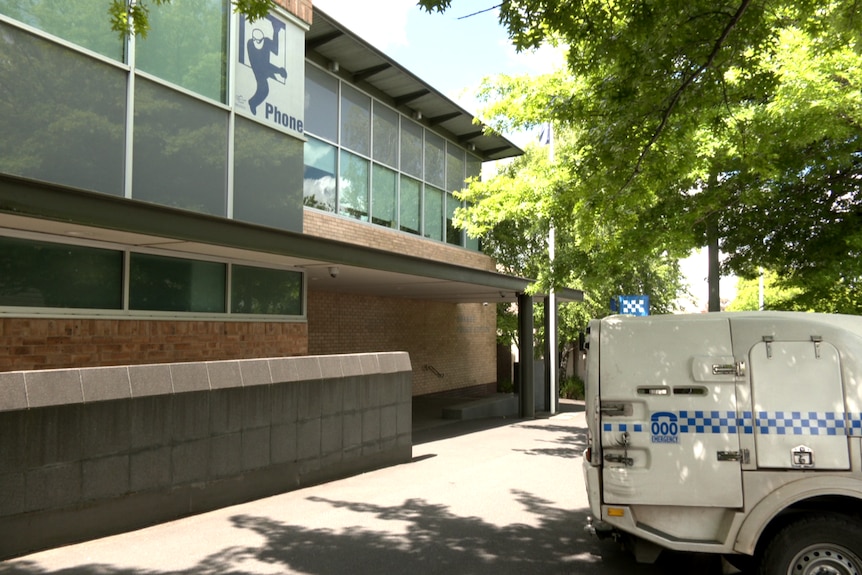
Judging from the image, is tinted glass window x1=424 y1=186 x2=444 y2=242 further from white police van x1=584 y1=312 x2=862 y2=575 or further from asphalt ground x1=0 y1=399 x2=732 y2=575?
white police van x1=584 y1=312 x2=862 y2=575

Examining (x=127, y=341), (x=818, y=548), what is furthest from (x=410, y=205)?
(x=818, y=548)

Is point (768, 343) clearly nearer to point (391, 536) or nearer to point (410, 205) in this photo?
point (391, 536)

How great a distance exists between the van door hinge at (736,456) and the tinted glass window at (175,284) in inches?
246

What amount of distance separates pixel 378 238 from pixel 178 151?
6.48 m

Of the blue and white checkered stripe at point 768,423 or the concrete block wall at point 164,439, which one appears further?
the concrete block wall at point 164,439

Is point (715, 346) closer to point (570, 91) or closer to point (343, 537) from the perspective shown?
point (343, 537)

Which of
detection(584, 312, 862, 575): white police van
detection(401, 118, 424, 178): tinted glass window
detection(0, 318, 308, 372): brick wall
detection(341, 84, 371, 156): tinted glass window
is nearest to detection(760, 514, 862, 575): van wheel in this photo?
detection(584, 312, 862, 575): white police van

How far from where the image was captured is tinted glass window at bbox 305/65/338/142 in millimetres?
12570

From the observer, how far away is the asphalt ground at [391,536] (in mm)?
5141

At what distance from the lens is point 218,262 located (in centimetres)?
879

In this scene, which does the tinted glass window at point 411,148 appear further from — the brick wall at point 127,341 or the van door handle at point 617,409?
the van door handle at point 617,409

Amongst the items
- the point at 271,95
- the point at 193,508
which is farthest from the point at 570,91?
the point at 193,508

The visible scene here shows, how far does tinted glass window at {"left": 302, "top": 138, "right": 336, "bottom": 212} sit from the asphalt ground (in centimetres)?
559

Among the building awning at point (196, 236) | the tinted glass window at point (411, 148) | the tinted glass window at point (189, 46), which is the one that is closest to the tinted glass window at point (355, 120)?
the tinted glass window at point (411, 148)
